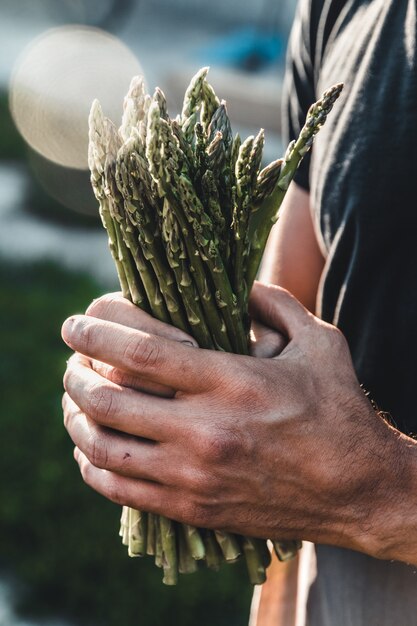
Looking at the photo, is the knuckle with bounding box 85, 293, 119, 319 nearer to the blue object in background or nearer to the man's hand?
the man's hand

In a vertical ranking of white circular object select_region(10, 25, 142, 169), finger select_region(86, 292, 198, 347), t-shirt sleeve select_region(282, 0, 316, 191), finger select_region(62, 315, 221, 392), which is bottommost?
finger select_region(62, 315, 221, 392)

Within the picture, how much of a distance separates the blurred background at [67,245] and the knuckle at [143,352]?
190 cm

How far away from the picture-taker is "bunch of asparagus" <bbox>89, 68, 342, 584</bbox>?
1.67 m

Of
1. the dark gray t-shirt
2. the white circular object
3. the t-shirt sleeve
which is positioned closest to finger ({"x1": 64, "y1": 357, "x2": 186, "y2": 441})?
the dark gray t-shirt

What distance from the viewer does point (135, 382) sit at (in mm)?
1707

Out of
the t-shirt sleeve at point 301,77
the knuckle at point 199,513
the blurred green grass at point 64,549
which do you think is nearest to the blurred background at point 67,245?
the blurred green grass at point 64,549

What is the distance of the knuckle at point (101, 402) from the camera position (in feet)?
5.38

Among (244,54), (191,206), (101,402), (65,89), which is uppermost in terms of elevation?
(244,54)

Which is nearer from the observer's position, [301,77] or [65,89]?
[301,77]

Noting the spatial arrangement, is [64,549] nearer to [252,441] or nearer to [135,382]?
[135,382]

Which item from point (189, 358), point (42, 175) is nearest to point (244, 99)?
point (42, 175)

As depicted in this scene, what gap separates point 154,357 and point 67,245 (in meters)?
4.51

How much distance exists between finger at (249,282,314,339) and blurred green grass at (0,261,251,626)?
5.82 feet

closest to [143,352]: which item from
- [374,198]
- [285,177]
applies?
[285,177]
